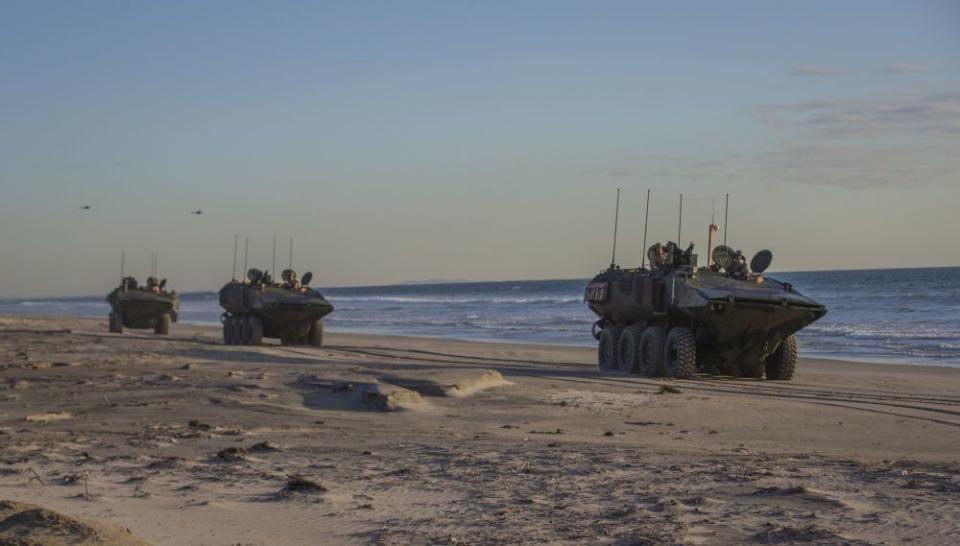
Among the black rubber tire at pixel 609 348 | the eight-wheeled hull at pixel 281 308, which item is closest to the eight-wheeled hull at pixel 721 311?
the black rubber tire at pixel 609 348

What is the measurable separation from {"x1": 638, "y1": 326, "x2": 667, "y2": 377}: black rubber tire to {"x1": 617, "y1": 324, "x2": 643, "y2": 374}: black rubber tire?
297 millimetres

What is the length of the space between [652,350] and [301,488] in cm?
1299

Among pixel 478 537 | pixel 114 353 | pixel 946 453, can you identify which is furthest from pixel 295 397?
pixel 114 353

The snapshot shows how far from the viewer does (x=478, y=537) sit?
6766 millimetres

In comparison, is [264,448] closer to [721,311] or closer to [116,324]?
[721,311]

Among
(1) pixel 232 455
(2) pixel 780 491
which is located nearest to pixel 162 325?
(1) pixel 232 455

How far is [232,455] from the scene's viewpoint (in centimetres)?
965

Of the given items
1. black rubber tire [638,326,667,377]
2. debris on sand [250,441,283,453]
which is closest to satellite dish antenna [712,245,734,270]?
black rubber tire [638,326,667,377]

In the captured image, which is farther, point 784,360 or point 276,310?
point 276,310

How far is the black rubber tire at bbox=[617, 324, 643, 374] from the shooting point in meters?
21.5

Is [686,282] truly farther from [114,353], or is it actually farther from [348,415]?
[114,353]

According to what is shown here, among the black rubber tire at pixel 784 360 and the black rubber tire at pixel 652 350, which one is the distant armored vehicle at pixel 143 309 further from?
the black rubber tire at pixel 784 360

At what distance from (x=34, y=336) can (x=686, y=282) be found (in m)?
20.6

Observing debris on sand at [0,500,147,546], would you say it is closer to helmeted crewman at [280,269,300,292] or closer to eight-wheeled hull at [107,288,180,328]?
helmeted crewman at [280,269,300,292]
